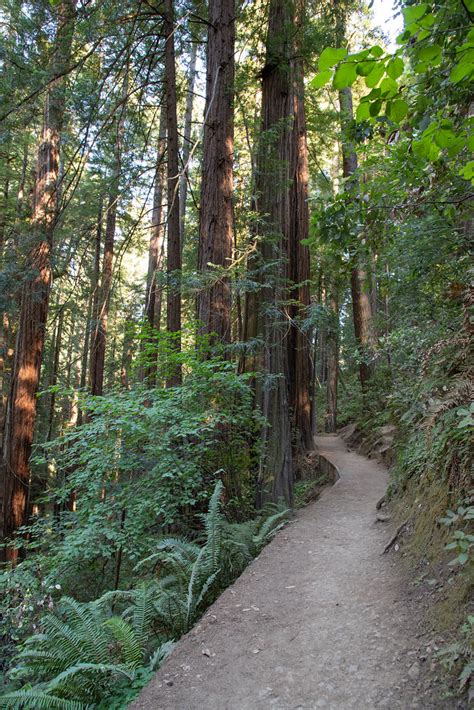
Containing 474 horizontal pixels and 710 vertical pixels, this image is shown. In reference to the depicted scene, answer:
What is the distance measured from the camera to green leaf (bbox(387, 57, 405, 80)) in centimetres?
173

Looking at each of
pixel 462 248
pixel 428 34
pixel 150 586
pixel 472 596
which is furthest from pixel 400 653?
pixel 462 248

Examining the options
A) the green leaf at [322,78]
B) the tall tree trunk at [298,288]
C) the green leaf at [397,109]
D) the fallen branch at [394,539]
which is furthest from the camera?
the tall tree trunk at [298,288]

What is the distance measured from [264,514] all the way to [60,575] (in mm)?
2851

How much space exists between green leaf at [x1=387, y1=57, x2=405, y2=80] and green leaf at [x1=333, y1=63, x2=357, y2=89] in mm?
139

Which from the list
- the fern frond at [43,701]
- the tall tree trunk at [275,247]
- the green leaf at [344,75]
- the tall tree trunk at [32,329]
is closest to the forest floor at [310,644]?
the fern frond at [43,701]

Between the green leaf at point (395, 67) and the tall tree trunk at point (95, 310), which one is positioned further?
the tall tree trunk at point (95, 310)

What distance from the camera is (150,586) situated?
3957mm

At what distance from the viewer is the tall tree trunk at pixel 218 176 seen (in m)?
6.97

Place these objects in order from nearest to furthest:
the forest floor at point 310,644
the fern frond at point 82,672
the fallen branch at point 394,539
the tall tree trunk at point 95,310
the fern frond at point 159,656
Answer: the forest floor at point 310,644 < the fern frond at point 82,672 < the fern frond at point 159,656 < the fallen branch at point 394,539 < the tall tree trunk at point 95,310

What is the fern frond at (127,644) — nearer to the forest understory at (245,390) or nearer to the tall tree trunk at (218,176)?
the forest understory at (245,390)

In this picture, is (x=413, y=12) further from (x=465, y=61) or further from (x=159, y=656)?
(x=159, y=656)

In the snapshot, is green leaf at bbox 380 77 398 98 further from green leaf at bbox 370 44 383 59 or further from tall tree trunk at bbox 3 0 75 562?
tall tree trunk at bbox 3 0 75 562

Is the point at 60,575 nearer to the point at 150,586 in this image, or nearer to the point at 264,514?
the point at 150,586

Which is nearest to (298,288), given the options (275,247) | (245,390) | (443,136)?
(275,247)
